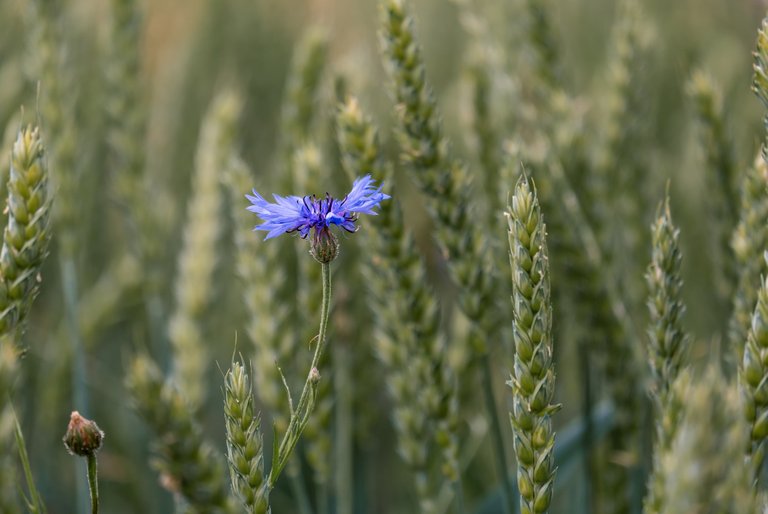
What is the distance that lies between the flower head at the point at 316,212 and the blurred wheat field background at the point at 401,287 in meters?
0.01

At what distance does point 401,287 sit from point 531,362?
0.37m

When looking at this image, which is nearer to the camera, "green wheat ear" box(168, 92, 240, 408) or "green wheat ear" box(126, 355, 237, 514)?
"green wheat ear" box(126, 355, 237, 514)

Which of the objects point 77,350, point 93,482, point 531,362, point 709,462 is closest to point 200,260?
point 77,350

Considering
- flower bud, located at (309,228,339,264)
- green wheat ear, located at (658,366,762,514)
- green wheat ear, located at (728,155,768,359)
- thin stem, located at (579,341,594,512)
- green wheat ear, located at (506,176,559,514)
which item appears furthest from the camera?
thin stem, located at (579,341,594,512)

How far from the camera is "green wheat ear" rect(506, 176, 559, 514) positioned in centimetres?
114

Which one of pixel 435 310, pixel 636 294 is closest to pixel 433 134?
pixel 435 310

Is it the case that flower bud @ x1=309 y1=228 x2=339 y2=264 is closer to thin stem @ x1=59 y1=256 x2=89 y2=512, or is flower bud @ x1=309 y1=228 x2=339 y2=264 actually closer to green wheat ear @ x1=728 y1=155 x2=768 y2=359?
green wheat ear @ x1=728 y1=155 x2=768 y2=359

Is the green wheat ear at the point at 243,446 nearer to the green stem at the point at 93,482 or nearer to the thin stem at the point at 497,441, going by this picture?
the green stem at the point at 93,482

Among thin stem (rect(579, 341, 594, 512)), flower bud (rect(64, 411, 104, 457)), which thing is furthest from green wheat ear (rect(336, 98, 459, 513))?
flower bud (rect(64, 411, 104, 457))

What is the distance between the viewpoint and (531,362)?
1.17 m

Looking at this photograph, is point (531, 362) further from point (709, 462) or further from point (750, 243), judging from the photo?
point (750, 243)

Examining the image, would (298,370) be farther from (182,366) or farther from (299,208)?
(299,208)

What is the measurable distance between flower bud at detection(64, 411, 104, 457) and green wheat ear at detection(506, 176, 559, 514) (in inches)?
22.2

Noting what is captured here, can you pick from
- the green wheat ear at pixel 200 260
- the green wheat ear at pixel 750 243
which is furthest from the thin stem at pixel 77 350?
the green wheat ear at pixel 750 243
